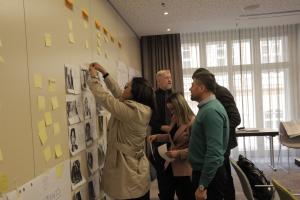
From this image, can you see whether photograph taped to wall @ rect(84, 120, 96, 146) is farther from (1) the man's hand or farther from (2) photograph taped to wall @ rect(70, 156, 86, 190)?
(1) the man's hand

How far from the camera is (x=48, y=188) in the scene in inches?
66.1

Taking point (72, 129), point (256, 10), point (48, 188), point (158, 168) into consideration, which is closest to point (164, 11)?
point (256, 10)

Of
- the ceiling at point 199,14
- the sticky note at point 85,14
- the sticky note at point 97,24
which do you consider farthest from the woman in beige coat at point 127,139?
the ceiling at point 199,14

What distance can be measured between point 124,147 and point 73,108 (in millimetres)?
441

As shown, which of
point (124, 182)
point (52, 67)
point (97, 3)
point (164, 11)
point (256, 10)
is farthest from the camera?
point (256, 10)

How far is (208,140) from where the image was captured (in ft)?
6.14

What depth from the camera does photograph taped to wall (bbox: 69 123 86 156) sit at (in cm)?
205

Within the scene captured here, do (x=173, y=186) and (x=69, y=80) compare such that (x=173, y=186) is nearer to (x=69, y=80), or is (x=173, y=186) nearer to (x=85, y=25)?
(x=69, y=80)

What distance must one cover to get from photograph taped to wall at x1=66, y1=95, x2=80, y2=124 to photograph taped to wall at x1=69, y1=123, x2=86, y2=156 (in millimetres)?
47

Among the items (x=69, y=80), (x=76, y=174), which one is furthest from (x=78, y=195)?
(x=69, y=80)

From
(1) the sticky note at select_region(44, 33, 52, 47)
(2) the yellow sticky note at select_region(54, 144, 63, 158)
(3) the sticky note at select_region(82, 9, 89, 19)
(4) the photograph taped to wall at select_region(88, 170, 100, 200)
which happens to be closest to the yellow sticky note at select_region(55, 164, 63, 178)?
(2) the yellow sticky note at select_region(54, 144, 63, 158)

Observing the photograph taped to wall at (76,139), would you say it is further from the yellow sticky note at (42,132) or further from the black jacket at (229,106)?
the black jacket at (229,106)

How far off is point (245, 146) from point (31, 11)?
511 centimetres

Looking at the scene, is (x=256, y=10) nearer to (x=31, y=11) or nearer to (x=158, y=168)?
(x=158, y=168)
